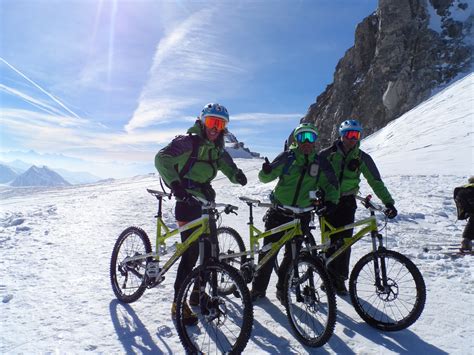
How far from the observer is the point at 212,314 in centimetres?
→ 423

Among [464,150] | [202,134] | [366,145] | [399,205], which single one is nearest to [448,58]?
[366,145]

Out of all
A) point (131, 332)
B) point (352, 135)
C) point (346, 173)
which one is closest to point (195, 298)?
point (131, 332)

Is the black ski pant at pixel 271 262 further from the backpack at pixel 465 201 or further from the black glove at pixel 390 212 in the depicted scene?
the backpack at pixel 465 201

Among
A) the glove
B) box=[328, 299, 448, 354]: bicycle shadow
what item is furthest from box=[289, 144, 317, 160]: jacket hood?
box=[328, 299, 448, 354]: bicycle shadow

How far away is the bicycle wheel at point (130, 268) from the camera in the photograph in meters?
5.47

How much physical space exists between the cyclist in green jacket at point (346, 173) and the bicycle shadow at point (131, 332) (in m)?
3.08

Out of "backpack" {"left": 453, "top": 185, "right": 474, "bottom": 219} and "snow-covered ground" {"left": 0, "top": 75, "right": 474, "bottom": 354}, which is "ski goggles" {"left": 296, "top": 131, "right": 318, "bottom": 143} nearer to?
"snow-covered ground" {"left": 0, "top": 75, "right": 474, "bottom": 354}

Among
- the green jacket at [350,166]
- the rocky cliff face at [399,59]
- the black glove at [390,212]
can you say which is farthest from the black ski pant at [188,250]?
the rocky cliff face at [399,59]

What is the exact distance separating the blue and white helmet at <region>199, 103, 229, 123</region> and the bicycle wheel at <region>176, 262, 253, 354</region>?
223cm

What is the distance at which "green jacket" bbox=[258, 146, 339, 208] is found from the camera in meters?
5.27

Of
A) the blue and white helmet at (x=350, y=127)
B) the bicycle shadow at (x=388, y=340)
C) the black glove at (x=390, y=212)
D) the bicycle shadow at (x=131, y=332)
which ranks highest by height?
the blue and white helmet at (x=350, y=127)

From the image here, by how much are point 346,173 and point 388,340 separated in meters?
2.65

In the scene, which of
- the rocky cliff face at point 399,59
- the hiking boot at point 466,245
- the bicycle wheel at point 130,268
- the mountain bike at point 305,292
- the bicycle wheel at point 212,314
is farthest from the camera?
the rocky cliff face at point 399,59

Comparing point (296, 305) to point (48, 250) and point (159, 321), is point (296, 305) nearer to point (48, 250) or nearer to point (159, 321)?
point (159, 321)
